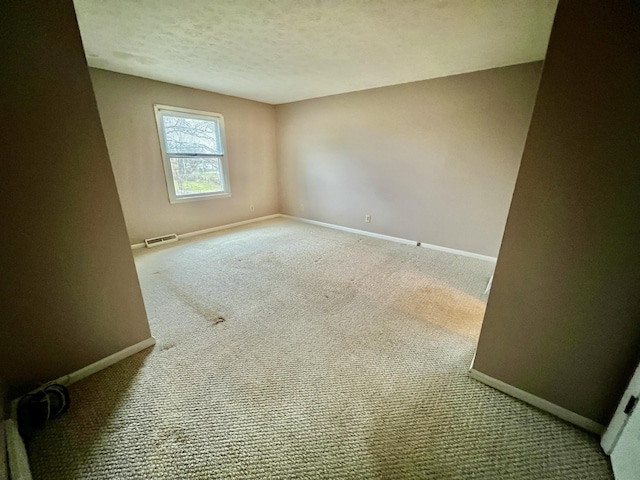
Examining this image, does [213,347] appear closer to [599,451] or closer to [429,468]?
[429,468]

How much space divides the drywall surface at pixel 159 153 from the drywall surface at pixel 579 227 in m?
A: 4.12

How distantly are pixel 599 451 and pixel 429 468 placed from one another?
780 mm

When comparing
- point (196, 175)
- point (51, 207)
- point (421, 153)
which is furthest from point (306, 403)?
point (196, 175)

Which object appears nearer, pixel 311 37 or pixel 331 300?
pixel 311 37

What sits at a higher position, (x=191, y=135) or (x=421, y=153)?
(x=191, y=135)

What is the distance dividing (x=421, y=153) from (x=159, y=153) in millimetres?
3698

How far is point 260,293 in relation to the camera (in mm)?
2393

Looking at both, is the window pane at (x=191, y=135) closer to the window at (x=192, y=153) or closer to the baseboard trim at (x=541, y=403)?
the window at (x=192, y=153)

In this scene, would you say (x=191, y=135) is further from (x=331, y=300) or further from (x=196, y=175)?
(x=331, y=300)

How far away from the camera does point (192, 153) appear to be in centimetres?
392

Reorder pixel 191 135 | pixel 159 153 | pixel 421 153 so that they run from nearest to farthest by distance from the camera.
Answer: pixel 421 153 → pixel 159 153 → pixel 191 135

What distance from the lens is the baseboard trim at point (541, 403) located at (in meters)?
1.18

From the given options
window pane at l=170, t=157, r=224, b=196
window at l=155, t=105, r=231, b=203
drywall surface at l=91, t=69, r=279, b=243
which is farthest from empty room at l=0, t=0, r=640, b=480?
window pane at l=170, t=157, r=224, b=196

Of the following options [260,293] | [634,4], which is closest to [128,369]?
[260,293]
